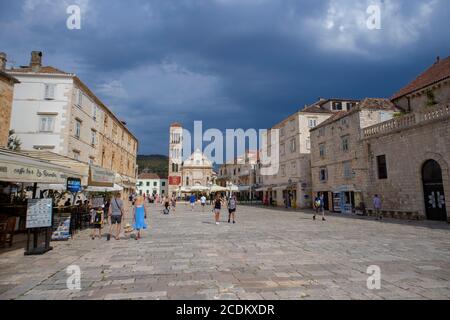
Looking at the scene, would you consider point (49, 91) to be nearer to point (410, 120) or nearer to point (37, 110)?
point (37, 110)

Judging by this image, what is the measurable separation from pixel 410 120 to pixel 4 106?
2483 centimetres

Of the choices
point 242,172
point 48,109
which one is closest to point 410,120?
point 48,109

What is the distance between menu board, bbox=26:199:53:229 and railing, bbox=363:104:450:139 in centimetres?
1955

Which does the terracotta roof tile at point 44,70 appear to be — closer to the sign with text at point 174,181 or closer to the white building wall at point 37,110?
the white building wall at point 37,110

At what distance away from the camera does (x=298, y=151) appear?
1344 inches

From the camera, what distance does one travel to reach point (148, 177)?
96938 mm

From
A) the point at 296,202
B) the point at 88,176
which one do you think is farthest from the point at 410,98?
the point at 88,176

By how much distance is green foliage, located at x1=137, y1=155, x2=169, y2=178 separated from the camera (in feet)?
409

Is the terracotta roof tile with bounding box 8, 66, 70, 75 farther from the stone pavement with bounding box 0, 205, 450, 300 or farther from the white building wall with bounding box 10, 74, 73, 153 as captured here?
the stone pavement with bounding box 0, 205, 450, 300

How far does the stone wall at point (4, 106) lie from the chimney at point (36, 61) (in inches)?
382

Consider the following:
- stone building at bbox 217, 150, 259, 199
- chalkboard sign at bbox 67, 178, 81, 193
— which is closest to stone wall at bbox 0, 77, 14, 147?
chalkboard sign at bbox 67, 178, 81, 193

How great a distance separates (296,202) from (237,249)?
27.5 metres

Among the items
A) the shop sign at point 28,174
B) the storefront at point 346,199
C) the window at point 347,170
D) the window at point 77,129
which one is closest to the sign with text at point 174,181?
the window at point 77,129
